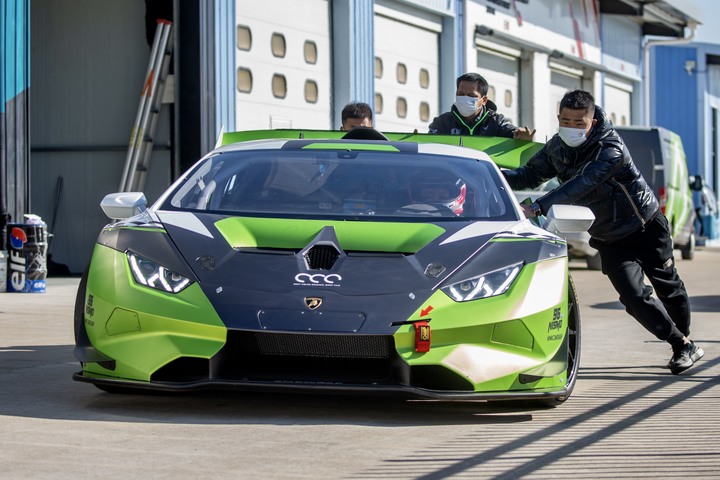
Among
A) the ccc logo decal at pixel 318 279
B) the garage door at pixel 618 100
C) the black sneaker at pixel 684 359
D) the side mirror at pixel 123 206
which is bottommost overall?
the black sneaker at pixel 684 359

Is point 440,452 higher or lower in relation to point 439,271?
lower

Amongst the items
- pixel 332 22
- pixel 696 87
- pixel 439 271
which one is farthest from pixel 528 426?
pixel 696 87

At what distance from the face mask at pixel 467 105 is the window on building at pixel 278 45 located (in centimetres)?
950

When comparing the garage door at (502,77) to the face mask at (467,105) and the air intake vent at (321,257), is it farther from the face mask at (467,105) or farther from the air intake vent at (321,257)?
the air intake vent at (321,257)

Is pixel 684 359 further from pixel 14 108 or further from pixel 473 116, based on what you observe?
pixel 14 108

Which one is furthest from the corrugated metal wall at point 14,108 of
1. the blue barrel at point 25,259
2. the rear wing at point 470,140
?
the rear wing at point 470,140

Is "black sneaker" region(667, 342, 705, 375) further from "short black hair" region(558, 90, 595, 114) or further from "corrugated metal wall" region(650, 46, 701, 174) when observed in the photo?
"corrugated metal wall" region(650, 46, 701, 174)

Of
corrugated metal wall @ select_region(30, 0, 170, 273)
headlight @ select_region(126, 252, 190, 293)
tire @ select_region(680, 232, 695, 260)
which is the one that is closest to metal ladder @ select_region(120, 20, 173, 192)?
corrugated metal wall @ select_region(30, 0, 170, 273)

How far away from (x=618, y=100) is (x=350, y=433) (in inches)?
1212

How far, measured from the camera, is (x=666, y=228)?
830cm

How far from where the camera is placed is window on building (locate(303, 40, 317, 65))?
20.4 m

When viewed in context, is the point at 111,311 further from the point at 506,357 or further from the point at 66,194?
the point at 66,194

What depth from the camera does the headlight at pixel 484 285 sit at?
598cm

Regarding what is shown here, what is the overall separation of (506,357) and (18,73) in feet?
35.7
